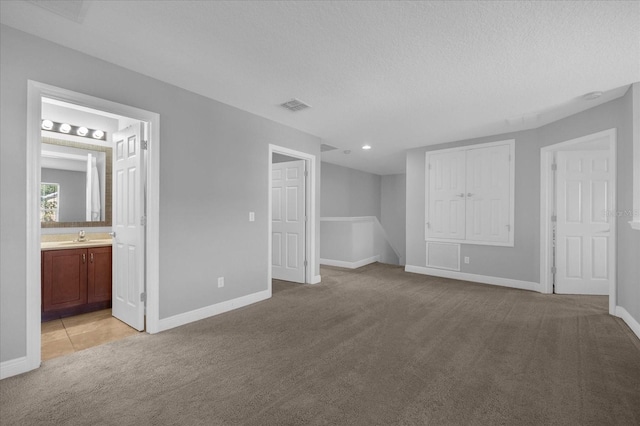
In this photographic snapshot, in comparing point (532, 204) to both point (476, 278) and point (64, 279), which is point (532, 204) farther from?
point (64, 279)

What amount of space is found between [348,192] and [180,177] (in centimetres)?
531

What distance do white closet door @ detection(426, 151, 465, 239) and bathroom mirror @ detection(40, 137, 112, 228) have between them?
216 inches

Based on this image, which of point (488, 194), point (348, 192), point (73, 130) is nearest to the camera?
point (73, 130)

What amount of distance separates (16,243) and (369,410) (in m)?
2.79

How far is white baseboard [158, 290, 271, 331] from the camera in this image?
3057mm

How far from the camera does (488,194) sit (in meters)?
5.11

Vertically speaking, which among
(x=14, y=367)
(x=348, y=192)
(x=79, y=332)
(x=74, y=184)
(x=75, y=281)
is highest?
(x=348, y=192)

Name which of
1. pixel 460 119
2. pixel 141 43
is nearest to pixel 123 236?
pixel 141 43

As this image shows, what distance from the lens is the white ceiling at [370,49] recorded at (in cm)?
197

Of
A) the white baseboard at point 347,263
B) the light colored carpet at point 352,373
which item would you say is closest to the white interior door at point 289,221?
the light colored carpet at point 352,373

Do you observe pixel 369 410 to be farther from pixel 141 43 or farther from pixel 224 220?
pixel 141 43

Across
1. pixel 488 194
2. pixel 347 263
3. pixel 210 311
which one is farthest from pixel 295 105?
pixel 347 263

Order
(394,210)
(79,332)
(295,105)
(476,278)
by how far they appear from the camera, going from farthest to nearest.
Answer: (394,210) < (476,278) < (295,105) < (79,332)

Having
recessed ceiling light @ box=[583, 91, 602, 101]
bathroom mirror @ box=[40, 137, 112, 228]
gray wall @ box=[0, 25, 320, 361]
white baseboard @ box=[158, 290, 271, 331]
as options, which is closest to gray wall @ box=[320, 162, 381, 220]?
gray wall @ box=[0, 25, 320, 361]
